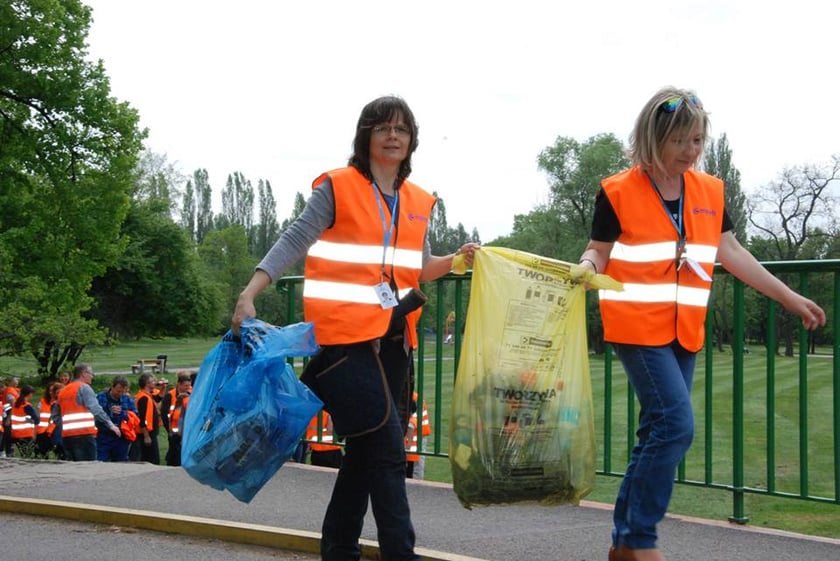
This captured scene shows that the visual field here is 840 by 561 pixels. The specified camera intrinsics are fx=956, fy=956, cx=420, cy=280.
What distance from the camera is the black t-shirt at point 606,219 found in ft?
11.9

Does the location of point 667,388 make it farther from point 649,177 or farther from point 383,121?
point 383,121


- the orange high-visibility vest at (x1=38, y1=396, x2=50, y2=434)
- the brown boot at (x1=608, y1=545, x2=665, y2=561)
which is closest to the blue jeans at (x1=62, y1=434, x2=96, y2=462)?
the orange high-visibility vest at (x1=38, y1=396, x2=50, y2=434)

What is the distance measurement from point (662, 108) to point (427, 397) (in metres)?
3.31

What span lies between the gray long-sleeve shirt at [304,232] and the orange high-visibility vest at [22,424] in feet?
48.6

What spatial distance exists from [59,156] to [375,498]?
27.3 m

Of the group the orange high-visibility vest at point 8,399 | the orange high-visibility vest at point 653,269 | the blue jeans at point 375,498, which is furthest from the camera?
the orange high-visibility vest at point 8,399

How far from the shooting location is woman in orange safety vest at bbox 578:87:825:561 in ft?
11.3

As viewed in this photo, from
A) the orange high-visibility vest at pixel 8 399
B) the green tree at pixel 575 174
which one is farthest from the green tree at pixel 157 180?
the orange high-visibility vest at pixel 8 399

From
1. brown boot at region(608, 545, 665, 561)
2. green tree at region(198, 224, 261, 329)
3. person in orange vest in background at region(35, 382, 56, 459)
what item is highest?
green tree at region(198, 224, 261, 329)

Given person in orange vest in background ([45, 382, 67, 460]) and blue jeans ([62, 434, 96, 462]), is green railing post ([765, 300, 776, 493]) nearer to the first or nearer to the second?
blue jeans ([62, 434, 96, 462])

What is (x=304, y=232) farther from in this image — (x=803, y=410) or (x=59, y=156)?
(x=59, y=156)

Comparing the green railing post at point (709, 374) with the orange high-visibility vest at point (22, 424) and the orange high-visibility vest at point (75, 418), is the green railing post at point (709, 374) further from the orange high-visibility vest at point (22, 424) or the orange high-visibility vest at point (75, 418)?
the orange high-visibility vest at point (22, 424)

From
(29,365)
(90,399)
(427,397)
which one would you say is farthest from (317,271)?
(29,365)

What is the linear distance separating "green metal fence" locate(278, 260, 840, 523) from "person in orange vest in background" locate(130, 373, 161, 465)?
35.0ft
